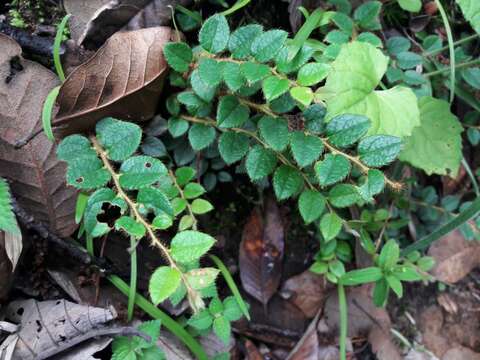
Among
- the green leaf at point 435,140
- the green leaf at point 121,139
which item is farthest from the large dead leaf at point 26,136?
the green leaf at point 435,140

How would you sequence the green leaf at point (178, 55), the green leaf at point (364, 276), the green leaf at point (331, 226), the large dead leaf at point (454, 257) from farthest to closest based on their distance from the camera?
the large dead leaf at point (454, 257) < the green leaf at point (364, 276) < the green leaf at point (331, 226) < the green leaf at point (178, 55)

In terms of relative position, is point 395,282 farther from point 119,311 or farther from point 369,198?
point 119,311

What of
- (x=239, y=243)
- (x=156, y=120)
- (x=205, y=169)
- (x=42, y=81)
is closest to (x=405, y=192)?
(x=239, y=243)

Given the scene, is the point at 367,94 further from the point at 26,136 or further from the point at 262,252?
the point at 26,136

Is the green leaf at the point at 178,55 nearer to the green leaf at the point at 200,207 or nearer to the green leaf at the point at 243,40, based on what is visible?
the green leaf at the point at 243,40

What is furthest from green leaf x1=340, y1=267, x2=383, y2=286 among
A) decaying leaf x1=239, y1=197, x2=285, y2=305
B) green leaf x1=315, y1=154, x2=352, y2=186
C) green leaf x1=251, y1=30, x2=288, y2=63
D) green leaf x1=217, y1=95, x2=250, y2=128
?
green leaf x1=251, y1=30, x2=288, y2=63

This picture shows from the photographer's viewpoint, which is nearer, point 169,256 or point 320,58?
point 169,256

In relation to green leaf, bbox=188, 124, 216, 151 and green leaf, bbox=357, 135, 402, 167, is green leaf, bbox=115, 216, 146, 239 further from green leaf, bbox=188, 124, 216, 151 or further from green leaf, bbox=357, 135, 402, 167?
green leaf, bbox=357, 135, 402, 167
